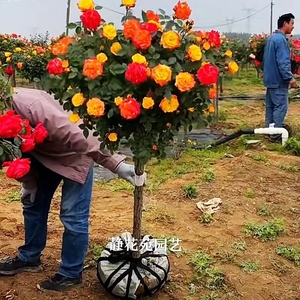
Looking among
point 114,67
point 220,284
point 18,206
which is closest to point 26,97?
point 114,67

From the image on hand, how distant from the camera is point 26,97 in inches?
107

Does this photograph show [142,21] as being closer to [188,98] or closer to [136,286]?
[188,98]

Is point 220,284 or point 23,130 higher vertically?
point 23,130

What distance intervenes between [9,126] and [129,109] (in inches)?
18.5

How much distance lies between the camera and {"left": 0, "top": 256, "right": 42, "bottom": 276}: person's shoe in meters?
3.31

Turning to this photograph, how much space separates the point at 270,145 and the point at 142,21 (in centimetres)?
476

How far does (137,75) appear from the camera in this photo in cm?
223

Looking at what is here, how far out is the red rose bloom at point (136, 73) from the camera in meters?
2.23

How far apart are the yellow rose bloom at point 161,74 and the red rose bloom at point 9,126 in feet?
1.83

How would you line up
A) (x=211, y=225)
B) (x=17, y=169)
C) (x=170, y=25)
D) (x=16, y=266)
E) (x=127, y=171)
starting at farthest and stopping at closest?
(x=211, y=225) → (x=16, y=266) → (x=127, y=171) → (x=170, y=25) → (x=17, y=169)

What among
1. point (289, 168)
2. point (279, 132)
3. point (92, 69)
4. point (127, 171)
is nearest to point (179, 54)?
point (92, 69)

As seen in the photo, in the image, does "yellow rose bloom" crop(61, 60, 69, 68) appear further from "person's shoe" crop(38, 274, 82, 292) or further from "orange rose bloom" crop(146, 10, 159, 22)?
"person's shoe" crop(38, 274, 82, 292)

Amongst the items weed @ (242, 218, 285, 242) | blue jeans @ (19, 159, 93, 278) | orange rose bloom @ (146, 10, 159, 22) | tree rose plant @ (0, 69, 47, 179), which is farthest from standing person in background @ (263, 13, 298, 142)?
tree rose plant @ (0, 69, 47, 179)

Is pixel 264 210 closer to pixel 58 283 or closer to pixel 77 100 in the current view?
pixel 58 283
